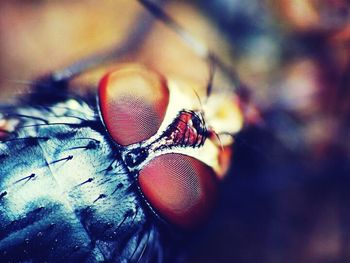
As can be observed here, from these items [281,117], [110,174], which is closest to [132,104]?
[110,174]

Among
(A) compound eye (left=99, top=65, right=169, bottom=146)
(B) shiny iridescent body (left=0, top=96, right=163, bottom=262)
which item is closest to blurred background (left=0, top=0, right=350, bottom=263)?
(A) compound eye (left=99, top=65, right=169, bottom=146)

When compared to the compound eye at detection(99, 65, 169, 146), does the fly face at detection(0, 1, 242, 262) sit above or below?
below

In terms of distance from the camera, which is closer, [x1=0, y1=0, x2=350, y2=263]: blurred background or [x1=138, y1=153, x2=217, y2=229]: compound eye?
[x1=138, y1=153, x2=217, y2=229]: compound eye

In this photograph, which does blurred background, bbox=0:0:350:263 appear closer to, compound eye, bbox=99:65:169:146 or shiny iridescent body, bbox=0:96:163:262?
compound eye, bbox=99:65:169:146

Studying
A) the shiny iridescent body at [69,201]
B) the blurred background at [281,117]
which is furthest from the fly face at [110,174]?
the blurred background at [281,117]

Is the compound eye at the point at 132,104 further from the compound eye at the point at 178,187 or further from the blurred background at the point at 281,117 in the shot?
the blurred background at the point at 281,117
